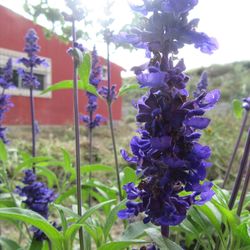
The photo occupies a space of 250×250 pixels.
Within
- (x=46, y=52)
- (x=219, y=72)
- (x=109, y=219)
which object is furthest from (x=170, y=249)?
(x=219, y=72)

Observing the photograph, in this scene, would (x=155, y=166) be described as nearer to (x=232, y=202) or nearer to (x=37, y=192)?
(x=232, y=202)

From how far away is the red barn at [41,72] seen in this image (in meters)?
14.6

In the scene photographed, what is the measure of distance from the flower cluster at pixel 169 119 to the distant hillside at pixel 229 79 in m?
16.1

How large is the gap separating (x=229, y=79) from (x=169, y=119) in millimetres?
31574

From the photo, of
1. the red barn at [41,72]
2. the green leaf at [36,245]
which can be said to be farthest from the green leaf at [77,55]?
the red barn at [41,72]

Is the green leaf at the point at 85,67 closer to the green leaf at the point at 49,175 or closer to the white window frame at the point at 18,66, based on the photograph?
the green leaf at the point at 49,175

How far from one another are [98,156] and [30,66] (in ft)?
16.1

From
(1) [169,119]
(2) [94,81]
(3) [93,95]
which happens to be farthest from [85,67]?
(3) [93,95]

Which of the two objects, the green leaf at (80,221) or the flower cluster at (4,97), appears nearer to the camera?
the green leaf at (80,221)

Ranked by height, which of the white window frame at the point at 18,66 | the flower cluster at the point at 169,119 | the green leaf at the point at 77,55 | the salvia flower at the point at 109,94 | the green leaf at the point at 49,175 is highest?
the white window frame at the point at 18,66

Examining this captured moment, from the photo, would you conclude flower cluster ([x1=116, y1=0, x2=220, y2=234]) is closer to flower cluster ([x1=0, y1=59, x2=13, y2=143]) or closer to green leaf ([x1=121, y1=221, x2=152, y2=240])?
green leaf ([x1=121, y1=221, x2=152, y2=240])

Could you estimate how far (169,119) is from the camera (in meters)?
1.17

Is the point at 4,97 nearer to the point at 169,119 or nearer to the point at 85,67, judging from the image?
the point at 85,67

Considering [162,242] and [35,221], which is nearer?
[162,242]
